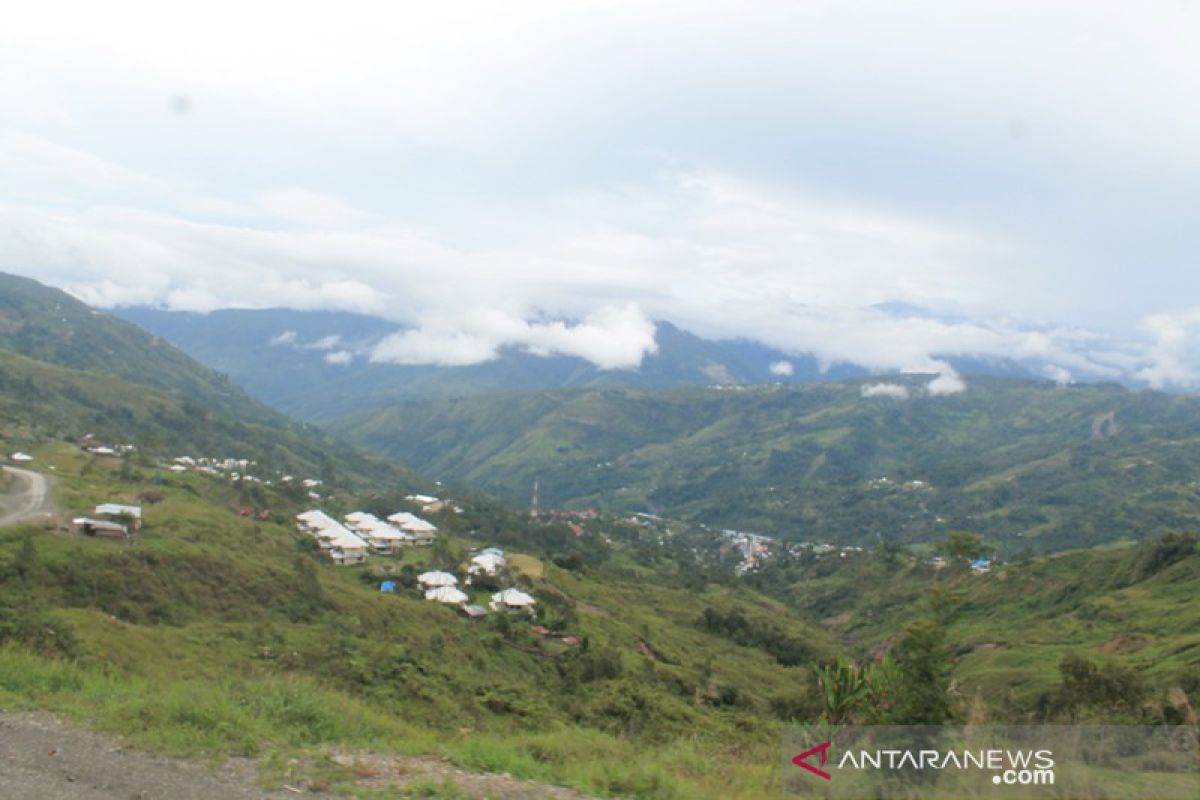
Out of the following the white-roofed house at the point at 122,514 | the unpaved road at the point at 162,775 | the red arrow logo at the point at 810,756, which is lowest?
the white-roofed house at the point at 122,514

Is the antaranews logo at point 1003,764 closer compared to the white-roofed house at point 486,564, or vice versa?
the antaranews logo at point 1003,764

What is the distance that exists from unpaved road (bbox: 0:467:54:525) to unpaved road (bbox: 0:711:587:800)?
36806mm

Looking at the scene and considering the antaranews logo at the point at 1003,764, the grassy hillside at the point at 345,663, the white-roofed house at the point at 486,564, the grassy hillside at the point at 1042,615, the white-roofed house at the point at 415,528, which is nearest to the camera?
the antaranews logo at the point at 1003,764

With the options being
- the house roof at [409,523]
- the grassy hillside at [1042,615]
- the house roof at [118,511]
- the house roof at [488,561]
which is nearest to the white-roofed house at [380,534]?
the house roof at [409,523]

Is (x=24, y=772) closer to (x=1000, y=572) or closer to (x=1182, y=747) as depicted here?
(x=1182, y=747)

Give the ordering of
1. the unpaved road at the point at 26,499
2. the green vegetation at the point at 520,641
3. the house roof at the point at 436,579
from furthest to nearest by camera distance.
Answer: the house roof at the point at 436,579 → the unpaved road at the point at 26,499 → the green vegetation at the point at 520,641

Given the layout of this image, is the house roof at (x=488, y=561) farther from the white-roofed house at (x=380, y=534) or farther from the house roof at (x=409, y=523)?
the house roof at (x=409, y=523)

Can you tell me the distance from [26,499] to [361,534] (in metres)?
25.2

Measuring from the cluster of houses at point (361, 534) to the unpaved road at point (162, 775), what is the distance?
47824 mm

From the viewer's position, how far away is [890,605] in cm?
9581

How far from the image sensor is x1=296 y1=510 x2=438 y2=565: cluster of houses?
57750mm

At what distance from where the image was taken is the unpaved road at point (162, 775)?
8391 millimetres

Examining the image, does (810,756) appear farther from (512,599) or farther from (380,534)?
(380,534)

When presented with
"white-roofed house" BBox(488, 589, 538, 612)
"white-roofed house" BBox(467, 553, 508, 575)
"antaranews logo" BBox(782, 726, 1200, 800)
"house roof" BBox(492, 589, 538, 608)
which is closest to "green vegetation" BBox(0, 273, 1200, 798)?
"antaranews logo" BBox(782, 726, 1200, 800)
